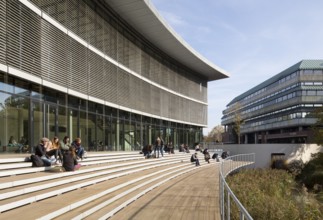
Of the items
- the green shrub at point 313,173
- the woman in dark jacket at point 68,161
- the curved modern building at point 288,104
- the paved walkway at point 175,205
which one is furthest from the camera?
the curved modern building at point 288,104

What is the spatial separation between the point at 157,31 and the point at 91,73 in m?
9.70

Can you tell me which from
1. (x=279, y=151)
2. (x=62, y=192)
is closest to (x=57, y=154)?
(x=62, y=192)

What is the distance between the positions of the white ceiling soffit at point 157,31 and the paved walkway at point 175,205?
14.2m

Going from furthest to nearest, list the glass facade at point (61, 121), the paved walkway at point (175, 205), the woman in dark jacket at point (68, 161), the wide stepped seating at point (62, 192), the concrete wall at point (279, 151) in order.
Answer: the concrete wall at point (279, 151), the glass facade at point (61, 121), the woman in dark jacket at point (68, 161), the paved walkway at point (175, 205), the wide stepped seating at point (62, 192)

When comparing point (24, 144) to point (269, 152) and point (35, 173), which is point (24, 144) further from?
point (269, 152)

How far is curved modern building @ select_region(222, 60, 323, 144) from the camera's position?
71625 millimetres

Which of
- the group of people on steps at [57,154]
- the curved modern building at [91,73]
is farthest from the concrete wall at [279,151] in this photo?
the group of people on steps at [57,154]

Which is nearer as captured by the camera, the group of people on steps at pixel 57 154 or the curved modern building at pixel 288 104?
the group of people on steps at pixel 57 154

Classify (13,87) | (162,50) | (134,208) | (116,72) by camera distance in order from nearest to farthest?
(134,208)
(13,87)
(116,72)
(162,50)

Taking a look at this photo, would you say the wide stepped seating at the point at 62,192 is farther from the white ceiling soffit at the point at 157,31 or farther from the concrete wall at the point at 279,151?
the concrete wall at the point at 279,151

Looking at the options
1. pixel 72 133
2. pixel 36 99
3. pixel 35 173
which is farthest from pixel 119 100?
pixel 35 173

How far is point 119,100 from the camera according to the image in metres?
25.7

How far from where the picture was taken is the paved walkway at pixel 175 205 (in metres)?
8.87

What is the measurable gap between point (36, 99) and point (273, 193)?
41.7 ft
